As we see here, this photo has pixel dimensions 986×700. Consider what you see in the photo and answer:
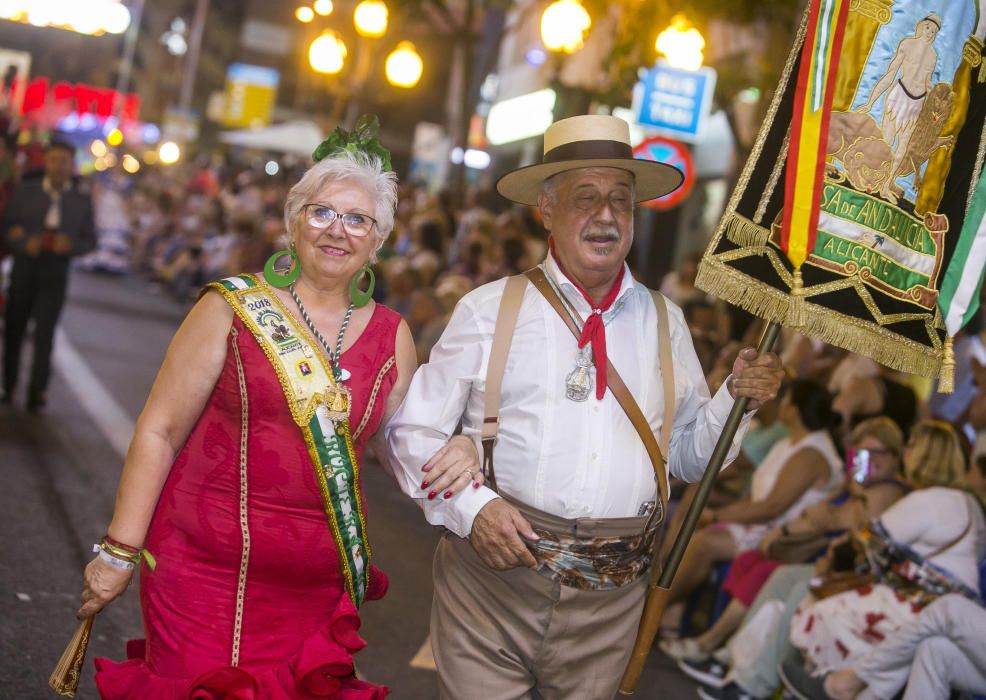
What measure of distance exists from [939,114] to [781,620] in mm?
3354

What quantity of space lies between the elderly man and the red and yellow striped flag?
47cm

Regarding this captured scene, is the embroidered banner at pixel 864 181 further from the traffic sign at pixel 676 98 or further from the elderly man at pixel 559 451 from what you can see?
the traffic sign at pixel 676 98

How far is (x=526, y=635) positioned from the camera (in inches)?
152

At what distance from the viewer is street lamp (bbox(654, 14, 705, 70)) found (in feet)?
45.2

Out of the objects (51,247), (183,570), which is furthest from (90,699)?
(51,247)

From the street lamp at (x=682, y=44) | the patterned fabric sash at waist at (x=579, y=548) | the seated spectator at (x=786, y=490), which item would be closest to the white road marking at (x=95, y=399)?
the seated spectator at (x=786, y=490)

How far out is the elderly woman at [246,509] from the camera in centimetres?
359

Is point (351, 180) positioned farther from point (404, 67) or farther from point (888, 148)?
point (404, 67)

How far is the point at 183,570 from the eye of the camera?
3.64m

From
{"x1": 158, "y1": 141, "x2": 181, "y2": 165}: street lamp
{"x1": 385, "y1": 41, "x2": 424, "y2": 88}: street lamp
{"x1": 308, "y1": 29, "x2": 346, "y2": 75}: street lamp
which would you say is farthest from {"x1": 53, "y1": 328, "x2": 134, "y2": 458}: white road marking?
{"x1": 158, "y1": 141, "x2": 181, "y2": 165}: street lamp

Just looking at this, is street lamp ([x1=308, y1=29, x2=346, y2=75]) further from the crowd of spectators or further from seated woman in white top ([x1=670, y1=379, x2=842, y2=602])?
seated woman in white top ([x1=670, y1=379, x2=842, y2=602])

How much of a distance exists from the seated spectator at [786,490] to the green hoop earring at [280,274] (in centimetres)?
420

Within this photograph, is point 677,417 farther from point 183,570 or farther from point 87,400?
point 87,400

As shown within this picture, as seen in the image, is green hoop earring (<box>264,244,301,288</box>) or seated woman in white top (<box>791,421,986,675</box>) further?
seated woman in white top (<box>791,421,986,675</box>)
